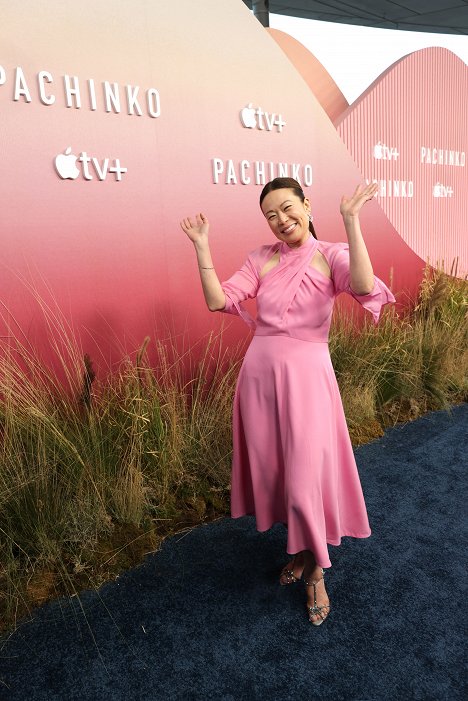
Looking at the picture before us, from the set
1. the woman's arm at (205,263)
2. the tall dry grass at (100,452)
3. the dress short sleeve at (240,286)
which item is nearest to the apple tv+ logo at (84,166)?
the tall dry grass at (100,452)

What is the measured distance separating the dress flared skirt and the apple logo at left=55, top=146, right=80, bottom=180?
1407mm

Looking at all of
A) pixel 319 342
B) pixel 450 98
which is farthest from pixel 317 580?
pixel 450 98

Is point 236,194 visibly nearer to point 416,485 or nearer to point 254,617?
point 416,485

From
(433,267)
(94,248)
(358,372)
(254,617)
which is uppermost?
(94,248)

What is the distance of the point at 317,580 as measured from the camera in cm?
187

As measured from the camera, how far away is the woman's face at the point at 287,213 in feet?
5.56

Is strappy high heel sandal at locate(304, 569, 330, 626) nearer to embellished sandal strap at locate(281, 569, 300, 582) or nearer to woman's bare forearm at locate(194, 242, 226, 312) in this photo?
embellished sandal strap at locate(281, 569, 300, 582)

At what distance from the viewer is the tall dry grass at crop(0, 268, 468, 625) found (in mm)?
2098

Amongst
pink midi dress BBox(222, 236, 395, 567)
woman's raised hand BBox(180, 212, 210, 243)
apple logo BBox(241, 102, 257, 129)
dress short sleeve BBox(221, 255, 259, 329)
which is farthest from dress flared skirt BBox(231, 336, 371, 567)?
apple logo BBox(241, 102, 257, 129)

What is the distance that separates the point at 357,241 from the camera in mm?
1505

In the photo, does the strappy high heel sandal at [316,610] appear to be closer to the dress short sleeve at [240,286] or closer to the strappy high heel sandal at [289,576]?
the strappy high heel sandal at [289,576]

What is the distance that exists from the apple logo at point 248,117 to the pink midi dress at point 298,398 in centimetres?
165

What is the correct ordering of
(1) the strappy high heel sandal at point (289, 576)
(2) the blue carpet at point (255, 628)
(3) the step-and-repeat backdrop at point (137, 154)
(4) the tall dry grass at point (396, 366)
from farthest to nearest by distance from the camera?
(4) the tall dry grass at point (396, 366) → (3) the step-and-repeat backdrop at point (137, 154) → (1) the strappy high heel sandal at point (289, 576) → (2) the blue carpet at point (255, 628)

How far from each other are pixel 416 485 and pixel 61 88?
8.96ft
